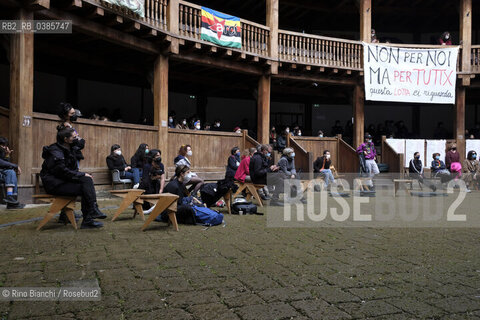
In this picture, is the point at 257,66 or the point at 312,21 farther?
the point at 312,21

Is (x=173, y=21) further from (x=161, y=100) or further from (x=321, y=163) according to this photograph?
(x=321, y=163)

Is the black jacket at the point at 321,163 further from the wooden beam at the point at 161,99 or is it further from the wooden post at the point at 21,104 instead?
the wooden post at the point at 21,104

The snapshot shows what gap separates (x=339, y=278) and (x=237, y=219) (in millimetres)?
3944

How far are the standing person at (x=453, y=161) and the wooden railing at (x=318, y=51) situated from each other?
5.08m

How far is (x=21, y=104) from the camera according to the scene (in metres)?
8.79

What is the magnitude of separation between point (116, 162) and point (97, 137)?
88cm

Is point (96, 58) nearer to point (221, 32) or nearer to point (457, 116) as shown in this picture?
point (221, 32)

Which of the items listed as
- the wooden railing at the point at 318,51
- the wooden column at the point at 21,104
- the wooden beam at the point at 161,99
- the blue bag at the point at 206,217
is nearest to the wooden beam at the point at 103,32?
the wooden beam at the point at 161,99

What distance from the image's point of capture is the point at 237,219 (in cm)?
766

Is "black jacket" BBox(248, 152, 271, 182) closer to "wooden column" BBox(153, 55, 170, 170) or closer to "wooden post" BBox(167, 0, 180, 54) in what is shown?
"wooden column" BBox(153, 55, 170, 170)

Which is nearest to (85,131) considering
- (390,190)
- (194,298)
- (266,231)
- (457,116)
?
(266,231)

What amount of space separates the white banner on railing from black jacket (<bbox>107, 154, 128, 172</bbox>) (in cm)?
1036

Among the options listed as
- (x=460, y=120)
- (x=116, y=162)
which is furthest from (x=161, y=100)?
(x=460, y=120)

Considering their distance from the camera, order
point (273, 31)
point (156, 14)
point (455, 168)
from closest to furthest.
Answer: point (156, 14), point (273, 31), point (455, 168)
